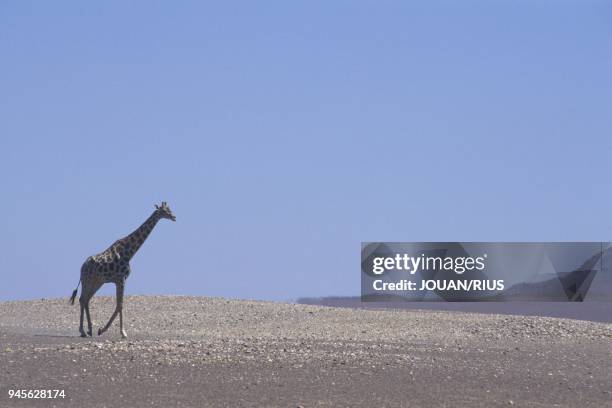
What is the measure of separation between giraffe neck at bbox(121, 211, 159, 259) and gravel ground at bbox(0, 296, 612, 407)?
6.75 ft

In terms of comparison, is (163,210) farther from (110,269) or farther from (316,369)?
(316,369)

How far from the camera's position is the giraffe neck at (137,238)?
82.4 feet

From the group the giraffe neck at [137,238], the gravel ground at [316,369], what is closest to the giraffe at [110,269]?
the giraffe neck at [137,238]

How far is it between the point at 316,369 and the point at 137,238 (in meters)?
8.31

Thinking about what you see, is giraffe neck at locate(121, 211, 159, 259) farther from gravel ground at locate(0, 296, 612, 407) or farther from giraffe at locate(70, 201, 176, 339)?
gravel ground at locate(0, 296, 612, 407)

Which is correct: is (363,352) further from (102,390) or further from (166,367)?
(102,390)

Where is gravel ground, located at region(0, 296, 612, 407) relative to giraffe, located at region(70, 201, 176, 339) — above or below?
below

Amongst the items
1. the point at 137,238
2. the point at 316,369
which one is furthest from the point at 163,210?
the point at 316,369

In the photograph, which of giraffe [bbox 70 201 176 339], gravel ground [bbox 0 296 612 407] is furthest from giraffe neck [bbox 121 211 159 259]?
gravel ground [bbox 0 296 612 407]

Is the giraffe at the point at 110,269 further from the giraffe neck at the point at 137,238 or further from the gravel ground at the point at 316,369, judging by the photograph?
the gravel ground at the point at 316,369

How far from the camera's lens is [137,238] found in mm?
25297

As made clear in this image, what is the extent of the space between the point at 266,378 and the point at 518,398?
13.4 feet

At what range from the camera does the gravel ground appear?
16.6 m

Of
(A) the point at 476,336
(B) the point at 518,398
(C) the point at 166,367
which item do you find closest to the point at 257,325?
(A) the point at 476,336
